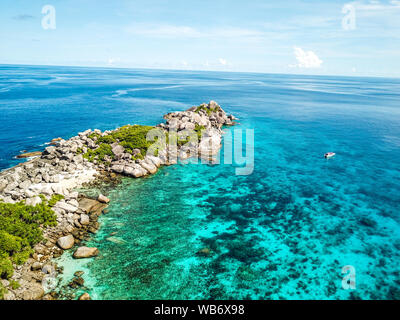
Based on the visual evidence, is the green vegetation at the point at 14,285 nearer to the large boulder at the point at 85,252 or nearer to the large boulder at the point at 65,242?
the large boulder at the point at 85,252

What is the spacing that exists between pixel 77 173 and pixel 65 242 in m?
17.0

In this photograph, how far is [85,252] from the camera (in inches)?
931

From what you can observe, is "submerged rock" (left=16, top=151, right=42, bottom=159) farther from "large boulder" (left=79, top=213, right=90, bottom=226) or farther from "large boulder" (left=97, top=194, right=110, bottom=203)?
"large boulder" (left=79, top=213, right=90, bottom=226)

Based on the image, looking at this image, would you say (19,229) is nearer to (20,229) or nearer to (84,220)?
(20,229)

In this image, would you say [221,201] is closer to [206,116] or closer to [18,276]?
[18,276]

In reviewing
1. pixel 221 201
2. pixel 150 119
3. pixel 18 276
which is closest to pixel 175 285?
pixel 18 276

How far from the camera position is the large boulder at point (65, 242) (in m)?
24.5

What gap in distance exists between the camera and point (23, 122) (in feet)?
246

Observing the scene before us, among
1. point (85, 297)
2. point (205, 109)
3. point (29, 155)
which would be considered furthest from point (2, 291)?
point (205, 109)

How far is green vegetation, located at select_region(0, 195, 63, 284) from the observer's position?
831 inches

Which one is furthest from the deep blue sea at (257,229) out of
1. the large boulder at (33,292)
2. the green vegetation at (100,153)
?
the green vegetation at (100,153)

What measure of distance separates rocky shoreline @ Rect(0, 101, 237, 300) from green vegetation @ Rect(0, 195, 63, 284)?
2.38ft

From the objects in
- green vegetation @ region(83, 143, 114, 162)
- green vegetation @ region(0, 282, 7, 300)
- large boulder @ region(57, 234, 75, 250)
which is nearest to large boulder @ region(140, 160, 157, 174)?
green vegetation @ region(83, 143, 114, 162)
